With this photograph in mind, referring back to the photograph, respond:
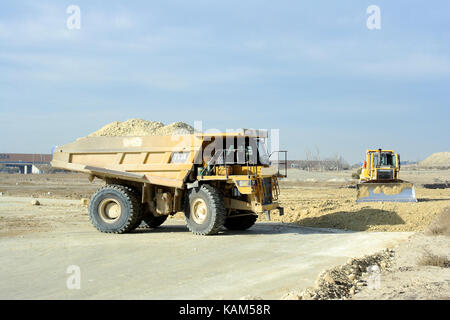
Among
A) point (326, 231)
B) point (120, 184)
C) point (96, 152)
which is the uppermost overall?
point (96, 152)

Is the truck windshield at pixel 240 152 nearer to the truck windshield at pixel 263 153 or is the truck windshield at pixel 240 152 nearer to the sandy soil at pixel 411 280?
the truck windshield at pixel 263 153

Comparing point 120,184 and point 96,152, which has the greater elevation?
point 96,152

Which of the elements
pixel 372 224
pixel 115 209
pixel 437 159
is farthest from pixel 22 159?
pixel 437 159

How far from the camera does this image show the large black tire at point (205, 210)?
42.8ft

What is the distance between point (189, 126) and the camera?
19094mm

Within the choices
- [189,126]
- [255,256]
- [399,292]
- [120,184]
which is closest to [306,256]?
[255,256]

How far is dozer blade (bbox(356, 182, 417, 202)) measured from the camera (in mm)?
21219

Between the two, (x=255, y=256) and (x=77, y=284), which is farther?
(x=255, y=256)

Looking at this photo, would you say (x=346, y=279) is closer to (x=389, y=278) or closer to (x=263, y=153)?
(x=389, y=278)

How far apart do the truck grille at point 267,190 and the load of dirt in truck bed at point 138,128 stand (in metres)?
4.05

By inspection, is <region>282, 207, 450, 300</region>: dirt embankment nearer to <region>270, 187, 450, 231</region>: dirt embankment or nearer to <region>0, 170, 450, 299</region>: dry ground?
<region>0, 170, 450, 299</region>: dry ground

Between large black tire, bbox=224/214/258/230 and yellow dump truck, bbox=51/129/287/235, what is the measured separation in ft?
1.11

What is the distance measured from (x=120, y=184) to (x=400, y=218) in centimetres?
914

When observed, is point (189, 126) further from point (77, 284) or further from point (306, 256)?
point (77, 284)
